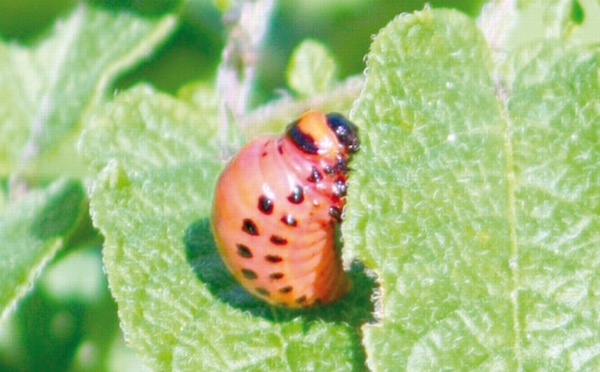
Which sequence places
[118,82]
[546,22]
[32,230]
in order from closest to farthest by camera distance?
[546,22], [32,230], [118,82]

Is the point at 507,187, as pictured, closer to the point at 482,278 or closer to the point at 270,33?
the point at 482,278

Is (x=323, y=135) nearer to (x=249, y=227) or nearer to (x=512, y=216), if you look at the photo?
(x=249, y=227)

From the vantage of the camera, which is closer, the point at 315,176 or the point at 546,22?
the point at 315,176

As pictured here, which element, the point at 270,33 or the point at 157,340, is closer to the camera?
the point at 157,340

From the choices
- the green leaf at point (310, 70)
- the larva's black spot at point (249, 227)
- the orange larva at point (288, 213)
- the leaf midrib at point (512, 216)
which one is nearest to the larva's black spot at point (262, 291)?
the orange larva at point (288, 213)

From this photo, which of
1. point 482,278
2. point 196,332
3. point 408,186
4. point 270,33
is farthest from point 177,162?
point 270,33

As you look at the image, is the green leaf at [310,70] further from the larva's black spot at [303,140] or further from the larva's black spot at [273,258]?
the larva's black spot at [273,258]

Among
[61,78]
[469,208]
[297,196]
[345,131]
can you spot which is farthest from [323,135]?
[61,78]

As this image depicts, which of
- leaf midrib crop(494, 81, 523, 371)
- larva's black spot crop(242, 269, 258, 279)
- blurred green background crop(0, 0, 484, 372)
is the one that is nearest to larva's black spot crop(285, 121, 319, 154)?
larva's black spot crop(242, 269, 258, 279)
